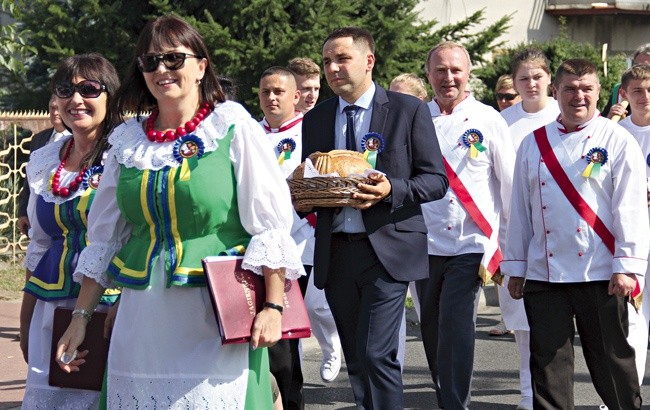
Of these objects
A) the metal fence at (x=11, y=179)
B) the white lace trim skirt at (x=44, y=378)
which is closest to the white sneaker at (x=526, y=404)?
the white lace trim skirt at (x=44, y=378)

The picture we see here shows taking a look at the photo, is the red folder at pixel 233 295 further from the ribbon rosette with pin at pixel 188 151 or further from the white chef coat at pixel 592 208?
the white chef coat at pixel 592 208

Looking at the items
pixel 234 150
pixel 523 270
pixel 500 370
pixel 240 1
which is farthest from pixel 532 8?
pixel 234 150

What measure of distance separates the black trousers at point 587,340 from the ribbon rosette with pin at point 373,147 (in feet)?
3.82

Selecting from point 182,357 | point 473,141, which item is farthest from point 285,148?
point 182,357

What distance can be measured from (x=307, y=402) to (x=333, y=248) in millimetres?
2282

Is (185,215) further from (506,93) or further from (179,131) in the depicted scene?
(506,93)

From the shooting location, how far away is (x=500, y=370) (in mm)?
8617

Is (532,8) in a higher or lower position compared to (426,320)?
higher

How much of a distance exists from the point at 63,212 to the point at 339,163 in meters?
1.24

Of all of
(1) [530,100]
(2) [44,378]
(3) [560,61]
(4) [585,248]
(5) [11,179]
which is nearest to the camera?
(2) [44,378]

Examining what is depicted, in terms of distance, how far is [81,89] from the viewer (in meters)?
5.06

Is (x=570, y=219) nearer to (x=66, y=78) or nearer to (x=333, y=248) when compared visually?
(x=333, y=248)

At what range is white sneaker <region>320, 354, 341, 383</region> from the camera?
26.2ft

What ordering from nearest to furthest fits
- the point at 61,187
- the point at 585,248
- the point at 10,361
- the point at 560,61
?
the point at 61,187 < the point at 585,248 < the point at 10,361 < the point at 560,61
